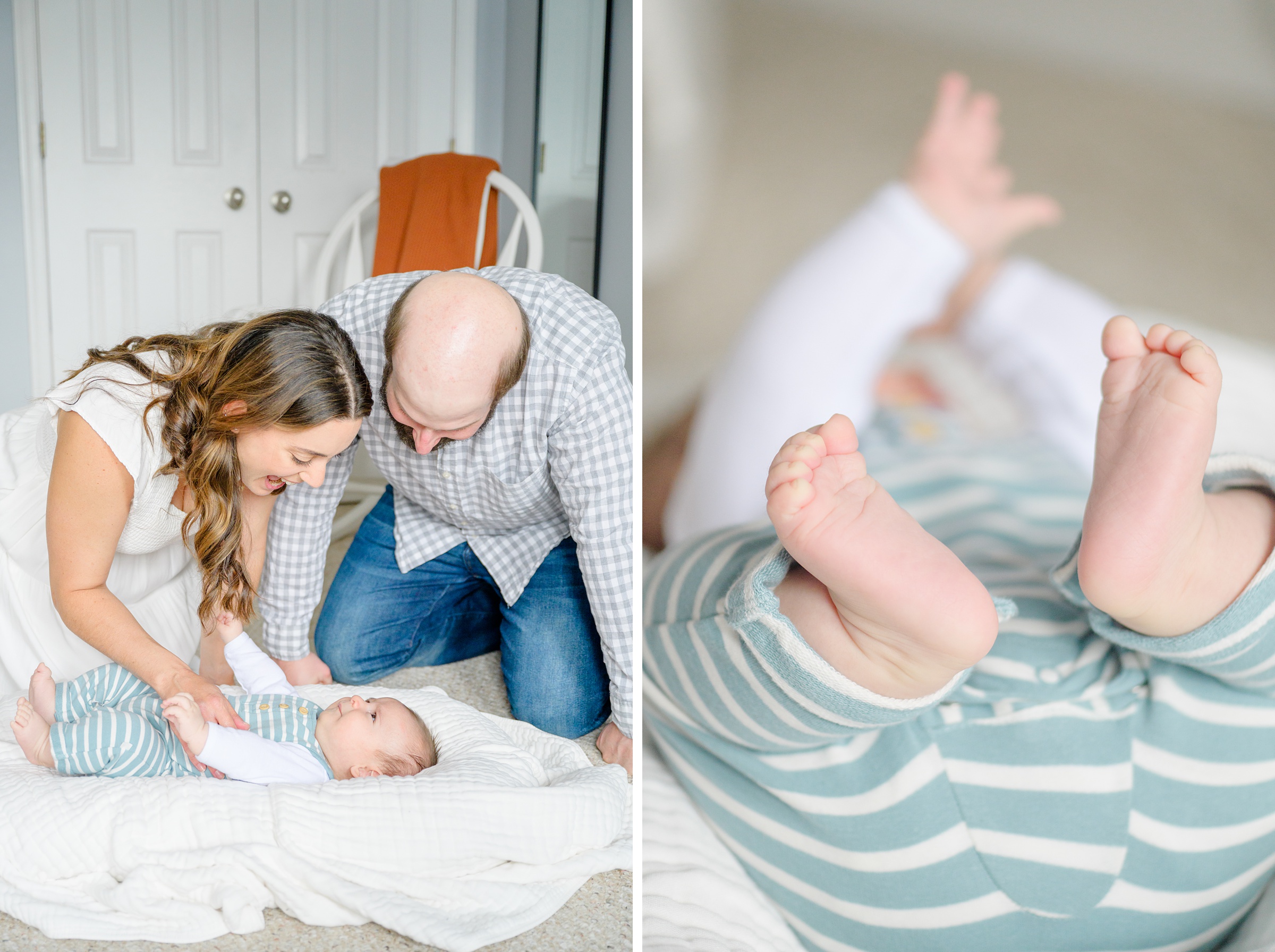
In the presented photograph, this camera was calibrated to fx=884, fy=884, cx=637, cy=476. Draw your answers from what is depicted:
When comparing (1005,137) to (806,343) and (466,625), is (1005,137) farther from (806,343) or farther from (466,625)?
(466,625)

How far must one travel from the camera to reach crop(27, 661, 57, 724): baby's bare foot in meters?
0.55

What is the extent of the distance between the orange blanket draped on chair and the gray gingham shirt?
46mm

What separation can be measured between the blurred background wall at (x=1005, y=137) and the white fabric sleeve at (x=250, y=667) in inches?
18.6

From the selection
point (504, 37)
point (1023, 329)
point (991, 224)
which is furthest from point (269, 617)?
point (1023, 329)

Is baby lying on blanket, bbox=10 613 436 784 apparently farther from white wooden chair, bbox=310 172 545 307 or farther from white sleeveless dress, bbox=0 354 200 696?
white wooden chair, bbox=310 172 545 307

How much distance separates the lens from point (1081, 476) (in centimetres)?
86

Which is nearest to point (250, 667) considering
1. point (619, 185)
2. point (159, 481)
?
point (159, 481)

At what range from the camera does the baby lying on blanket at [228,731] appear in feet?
1.75

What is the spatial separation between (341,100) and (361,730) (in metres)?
0.44

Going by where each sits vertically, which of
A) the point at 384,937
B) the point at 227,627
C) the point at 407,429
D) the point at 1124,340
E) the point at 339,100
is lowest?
the point at 384,937

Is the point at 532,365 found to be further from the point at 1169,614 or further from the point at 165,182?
the point at 1169,614

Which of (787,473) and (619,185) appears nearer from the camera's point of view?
(787,473)

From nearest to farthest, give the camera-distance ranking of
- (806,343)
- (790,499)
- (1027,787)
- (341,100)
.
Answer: (790,499) → (1027,787) → (341,100) → (806,343)

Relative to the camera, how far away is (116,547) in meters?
0.58
